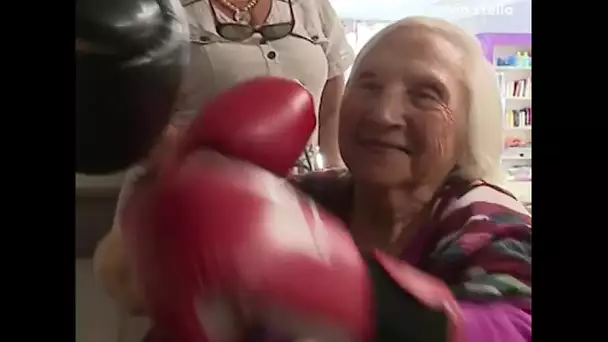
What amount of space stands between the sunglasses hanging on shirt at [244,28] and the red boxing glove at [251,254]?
0.09 meters

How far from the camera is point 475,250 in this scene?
1146 millimetres

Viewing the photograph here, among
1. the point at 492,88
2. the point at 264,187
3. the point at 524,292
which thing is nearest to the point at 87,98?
the point at 264,187

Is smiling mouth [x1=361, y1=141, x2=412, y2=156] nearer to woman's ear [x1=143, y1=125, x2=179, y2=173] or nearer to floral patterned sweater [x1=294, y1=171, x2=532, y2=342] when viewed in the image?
floral patterned sweater [x1=294, y1=171, x2=532, y2=342]

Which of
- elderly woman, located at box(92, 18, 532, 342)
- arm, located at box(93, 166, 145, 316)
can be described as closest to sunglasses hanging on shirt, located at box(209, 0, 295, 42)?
elderly woman, located at box(92, 18, 532, 342)

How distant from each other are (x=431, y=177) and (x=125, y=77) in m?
0.47

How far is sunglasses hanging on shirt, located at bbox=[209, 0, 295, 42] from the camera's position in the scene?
1152mm

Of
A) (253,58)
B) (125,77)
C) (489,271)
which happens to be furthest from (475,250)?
(125,77)

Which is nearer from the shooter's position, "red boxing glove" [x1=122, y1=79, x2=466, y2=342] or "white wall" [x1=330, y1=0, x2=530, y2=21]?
"red boxing glove" [x1=122, y1=79, x2=466, y2=342]

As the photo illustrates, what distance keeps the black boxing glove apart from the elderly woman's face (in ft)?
0.87

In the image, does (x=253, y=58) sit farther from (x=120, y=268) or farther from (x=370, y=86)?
(x=120, y=268)

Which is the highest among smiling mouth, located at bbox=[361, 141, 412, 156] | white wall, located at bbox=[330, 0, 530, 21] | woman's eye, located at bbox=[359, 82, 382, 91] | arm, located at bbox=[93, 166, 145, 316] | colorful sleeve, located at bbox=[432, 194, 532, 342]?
white wall, located at bbox=[330, 0, 530, 21]

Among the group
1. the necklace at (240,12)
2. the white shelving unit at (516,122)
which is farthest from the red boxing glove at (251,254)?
the white shelving unit at (516,122)
